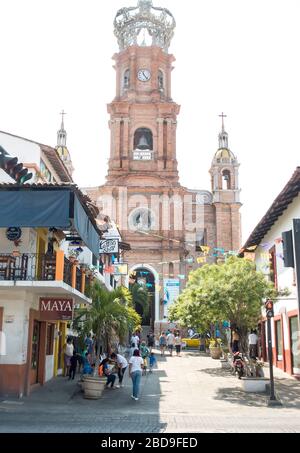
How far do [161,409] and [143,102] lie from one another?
126 ft

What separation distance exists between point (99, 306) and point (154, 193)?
93.5 ft

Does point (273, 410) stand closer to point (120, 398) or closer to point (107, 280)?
point (120, 398)

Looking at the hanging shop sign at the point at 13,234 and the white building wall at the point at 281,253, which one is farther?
the white building wall at the point at 281,253

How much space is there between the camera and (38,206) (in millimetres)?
15102

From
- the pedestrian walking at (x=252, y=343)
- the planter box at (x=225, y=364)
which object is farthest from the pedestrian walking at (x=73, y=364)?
the pedestrian walking at (x=252, y=343)

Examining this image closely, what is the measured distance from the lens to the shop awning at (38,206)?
49.1 feet

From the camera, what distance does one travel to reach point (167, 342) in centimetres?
3269

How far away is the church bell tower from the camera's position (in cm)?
4678

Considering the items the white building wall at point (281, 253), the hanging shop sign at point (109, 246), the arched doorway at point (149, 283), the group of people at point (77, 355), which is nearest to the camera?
the white building wall at point (281, 253)

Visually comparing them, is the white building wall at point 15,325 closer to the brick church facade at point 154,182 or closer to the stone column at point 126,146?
the brick church facade at point 154,182

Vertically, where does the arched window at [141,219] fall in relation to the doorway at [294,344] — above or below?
above

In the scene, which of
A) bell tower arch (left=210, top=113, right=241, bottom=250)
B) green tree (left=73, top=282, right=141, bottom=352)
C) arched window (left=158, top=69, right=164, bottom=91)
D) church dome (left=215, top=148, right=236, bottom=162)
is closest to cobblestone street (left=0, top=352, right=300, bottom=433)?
green tree (left=73, top=282, right=141, bottom=352)

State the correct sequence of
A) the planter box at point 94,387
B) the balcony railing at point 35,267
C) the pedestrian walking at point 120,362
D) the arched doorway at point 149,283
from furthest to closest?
the arched doorway at point 149,283
the pedestrian walking at point 120,362
the planter box at point 94,387
the balcony railing at point 35,267
